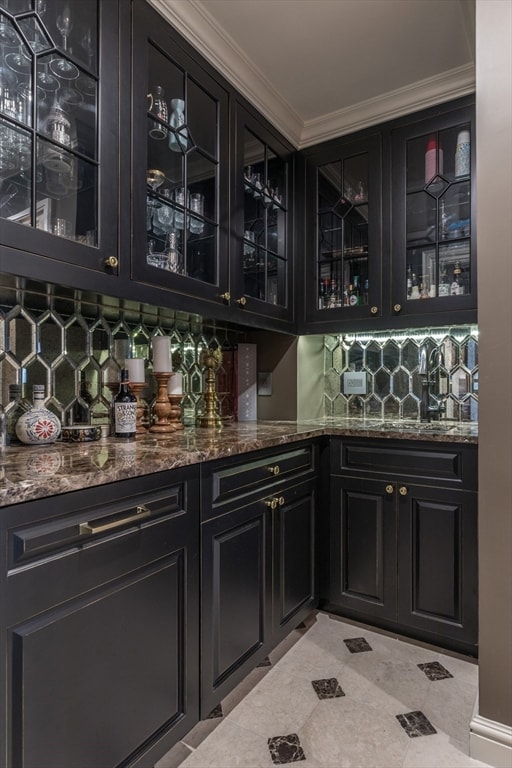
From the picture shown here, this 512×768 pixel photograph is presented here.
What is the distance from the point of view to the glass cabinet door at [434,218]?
2029mm

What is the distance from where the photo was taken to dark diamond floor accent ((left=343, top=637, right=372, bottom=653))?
1.84 m

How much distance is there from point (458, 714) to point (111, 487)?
1.46m

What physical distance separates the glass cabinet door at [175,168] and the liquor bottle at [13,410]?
58cm

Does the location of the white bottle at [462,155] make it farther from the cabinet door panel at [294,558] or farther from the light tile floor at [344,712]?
the light tile floor at [344,712]

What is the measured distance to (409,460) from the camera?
6.21 ft

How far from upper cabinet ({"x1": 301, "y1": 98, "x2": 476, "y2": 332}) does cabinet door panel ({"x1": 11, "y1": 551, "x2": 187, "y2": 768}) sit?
1.60 metres

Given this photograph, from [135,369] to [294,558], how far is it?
107cm

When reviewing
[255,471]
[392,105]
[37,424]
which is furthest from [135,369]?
[392,105]

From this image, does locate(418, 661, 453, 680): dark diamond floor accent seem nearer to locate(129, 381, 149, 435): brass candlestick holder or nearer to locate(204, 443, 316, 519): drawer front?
locate(204, 443, 316, 519): drawer front

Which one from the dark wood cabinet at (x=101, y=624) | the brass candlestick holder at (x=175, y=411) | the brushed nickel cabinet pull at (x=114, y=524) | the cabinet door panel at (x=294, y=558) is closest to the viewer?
the dark wood cabinet at (x=101, y=624)

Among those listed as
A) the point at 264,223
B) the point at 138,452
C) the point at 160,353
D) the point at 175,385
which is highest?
the point at 264,223

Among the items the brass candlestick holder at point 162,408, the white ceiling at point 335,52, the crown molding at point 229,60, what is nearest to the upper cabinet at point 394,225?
the white ceiling at point 335,52

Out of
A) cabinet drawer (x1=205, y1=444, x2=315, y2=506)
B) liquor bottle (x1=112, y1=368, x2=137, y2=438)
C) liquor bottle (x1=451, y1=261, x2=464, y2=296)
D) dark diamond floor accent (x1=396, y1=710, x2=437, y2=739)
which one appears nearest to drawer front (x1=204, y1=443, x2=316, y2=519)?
cabinet drawer (x1=205, y1=444, x2=315, y2=506)

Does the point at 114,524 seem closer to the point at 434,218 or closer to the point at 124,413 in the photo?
the point at 124,413
